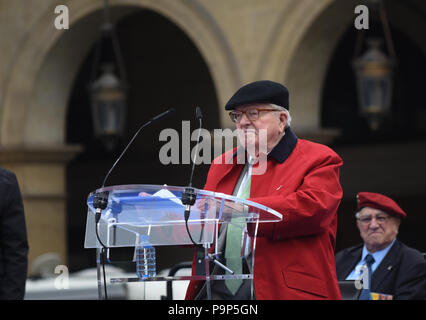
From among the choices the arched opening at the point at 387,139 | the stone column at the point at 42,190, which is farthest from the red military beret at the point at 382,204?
the arched opening at the point at 387,139

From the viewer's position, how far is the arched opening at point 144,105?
611 inches

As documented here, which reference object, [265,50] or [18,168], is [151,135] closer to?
[18,168]

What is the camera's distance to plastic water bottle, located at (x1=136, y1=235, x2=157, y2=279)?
3809mm

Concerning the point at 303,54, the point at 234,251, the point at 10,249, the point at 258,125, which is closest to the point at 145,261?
the point at 234,251

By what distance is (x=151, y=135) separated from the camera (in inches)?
642

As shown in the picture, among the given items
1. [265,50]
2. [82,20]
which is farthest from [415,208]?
[82,20]

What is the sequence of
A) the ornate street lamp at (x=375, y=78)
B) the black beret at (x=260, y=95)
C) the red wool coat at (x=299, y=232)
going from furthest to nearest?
the ornate street lamp at (x=375, y=78), the black beret at (x=260, y=95), the red wool coat at (x=299, y=232)

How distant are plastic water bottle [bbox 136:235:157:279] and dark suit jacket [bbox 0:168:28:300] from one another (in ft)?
2.61

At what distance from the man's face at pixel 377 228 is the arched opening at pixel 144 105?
26.5 ft

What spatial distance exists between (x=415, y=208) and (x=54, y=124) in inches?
206

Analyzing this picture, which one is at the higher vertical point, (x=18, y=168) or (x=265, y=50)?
(x=265, y=50)

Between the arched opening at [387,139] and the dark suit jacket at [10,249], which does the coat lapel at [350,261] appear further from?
the arched opening at [387,139]

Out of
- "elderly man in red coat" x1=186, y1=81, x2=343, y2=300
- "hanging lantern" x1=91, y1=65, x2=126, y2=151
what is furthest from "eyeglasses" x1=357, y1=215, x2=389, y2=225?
"hanging lantern" x1=91, y1=65, x2=126, y2=151
